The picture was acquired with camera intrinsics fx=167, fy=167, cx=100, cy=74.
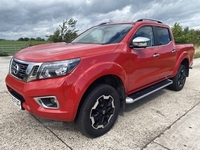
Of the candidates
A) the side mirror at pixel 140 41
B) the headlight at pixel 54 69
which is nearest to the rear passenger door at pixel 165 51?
the side mirror at pixel 140 41

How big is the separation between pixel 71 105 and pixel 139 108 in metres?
1.90

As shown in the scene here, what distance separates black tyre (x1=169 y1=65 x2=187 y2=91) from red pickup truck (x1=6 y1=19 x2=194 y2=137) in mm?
1338

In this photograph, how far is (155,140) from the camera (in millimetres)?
2428

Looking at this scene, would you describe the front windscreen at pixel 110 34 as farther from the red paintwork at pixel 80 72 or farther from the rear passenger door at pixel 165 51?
the rear passenger door at pixel 165 51

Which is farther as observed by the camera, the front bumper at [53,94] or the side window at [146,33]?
the side window at [146,33]

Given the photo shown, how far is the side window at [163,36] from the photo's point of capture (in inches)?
148

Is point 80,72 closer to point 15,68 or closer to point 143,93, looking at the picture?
point 15,68

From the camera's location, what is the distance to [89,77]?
212 centimetres

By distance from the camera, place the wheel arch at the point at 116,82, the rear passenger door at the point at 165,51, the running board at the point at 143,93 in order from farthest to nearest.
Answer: the rear passenger door at the point at 165,51 < the running board at the point at 143,93 < the wheel arch at the point at 116,82

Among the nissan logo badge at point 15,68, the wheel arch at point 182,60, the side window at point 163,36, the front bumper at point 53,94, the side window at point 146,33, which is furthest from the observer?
the wheel arch at point 182,60

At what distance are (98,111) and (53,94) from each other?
748mm

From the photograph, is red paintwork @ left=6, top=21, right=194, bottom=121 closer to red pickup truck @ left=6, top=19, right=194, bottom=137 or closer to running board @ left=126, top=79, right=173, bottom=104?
red pickup truck @ left=6, top=19, right=194, bottom=137

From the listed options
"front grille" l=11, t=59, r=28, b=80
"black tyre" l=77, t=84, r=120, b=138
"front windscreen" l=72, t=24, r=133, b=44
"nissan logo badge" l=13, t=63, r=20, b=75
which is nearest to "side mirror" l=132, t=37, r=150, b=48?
"front windscreen" l=72, t=24, r=133, b=44

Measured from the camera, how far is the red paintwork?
6.64ft
